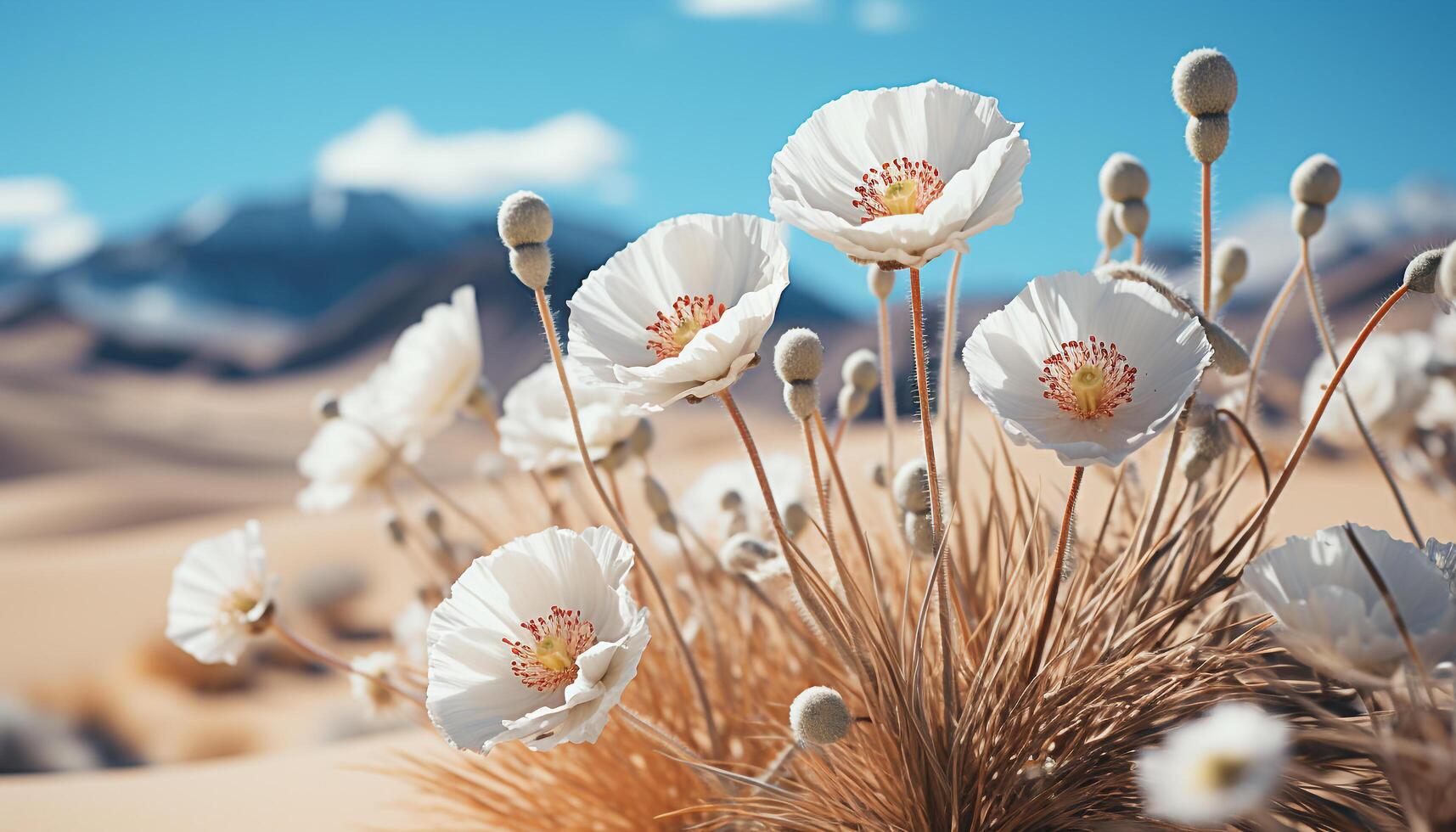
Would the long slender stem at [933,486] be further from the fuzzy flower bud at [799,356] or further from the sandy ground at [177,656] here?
the sandy ground at [177,656]

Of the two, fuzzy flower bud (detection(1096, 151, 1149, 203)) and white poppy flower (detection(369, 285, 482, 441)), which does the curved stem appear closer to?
fuzzy flower bud (detection(1096, 151, 1149, 203))

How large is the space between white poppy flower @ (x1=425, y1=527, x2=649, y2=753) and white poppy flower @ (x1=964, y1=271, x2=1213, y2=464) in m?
0.34

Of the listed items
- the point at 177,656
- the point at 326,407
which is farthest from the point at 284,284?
the point at 326,407

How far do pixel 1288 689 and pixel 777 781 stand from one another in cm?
52

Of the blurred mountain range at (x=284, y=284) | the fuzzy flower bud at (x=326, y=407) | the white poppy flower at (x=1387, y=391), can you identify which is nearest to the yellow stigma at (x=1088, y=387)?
the fuzzy flower bud at (x=326, y=407)

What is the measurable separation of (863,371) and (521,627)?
53 cm

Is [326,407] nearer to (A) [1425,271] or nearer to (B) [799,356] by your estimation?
(B) [799,356]

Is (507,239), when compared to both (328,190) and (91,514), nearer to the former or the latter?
(91,514)

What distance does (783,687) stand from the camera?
4.19ft

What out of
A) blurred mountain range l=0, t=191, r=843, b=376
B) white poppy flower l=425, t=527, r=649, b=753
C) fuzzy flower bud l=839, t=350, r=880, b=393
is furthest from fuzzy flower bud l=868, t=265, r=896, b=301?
blurred mountain range l=0, t=191, r=843, b=376

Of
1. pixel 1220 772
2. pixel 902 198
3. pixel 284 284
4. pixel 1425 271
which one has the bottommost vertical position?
pixel 1220 772

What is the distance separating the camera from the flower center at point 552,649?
857 millimetres

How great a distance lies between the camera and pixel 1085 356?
31.3 inches

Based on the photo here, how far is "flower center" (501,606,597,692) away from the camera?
2.81 feet
